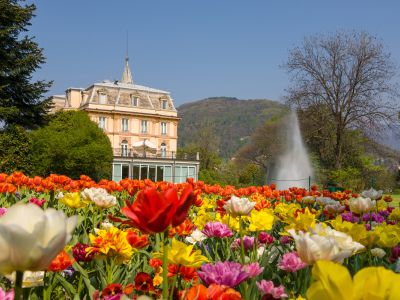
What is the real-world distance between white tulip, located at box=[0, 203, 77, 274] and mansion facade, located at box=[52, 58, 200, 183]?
39511 mm

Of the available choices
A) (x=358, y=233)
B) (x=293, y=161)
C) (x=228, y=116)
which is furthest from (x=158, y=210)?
(x=228, y=116)

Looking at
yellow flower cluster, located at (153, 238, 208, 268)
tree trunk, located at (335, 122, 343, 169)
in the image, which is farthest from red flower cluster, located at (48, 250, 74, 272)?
tree trunk, located at (335, 122, 343, 169)

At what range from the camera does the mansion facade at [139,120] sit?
1612 inches

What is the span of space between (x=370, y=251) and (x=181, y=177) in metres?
38.0

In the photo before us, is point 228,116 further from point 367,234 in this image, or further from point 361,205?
point 367,234

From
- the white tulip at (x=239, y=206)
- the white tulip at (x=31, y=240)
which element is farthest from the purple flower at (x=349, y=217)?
the white tulip at (x=31, y=240)

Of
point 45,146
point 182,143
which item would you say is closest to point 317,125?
point 45,146

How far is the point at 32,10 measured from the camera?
22.0 meters

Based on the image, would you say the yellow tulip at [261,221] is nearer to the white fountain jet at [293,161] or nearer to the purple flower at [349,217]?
the purple flower at [349,217]

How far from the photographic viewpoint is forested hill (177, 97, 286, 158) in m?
139

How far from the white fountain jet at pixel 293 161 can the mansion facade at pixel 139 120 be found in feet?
47.2

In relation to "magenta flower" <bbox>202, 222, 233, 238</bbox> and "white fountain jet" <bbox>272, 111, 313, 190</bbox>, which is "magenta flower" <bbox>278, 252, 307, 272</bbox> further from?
"white fountain jet" <bbox>272, 111, 313, 190</bbox>

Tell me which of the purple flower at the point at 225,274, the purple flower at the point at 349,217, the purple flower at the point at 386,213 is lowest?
the purple flower at the point at 386,213

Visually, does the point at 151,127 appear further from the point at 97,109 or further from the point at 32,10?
the point at 32,10
